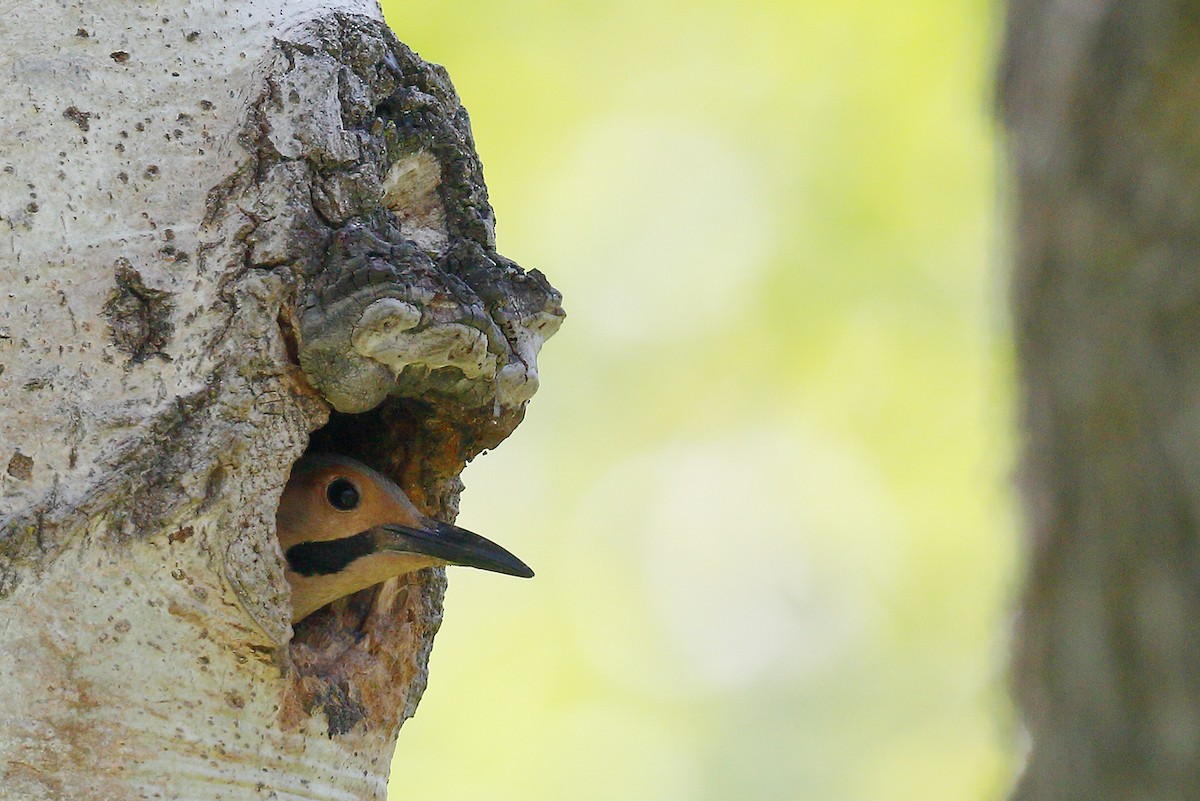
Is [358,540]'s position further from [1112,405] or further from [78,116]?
[1112,405]

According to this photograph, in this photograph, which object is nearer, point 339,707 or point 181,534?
point 181,534

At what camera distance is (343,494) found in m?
3.50

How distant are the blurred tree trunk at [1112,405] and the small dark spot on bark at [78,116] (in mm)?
1654

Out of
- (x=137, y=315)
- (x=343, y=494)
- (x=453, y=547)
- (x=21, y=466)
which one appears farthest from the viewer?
(x=343, y=494)

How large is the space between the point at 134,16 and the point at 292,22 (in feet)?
0.95

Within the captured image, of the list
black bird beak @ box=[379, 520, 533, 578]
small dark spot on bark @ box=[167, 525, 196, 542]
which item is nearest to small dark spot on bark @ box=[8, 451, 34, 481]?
small dark spot on bark @ box=[167, 525, 196, 542]

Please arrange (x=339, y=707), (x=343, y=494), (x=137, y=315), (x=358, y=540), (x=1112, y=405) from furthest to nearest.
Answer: (x=343, y=494) < (x=358, y=540) < (x=339, y=707) < (x=137, y=315) < (x=1112, y=405)

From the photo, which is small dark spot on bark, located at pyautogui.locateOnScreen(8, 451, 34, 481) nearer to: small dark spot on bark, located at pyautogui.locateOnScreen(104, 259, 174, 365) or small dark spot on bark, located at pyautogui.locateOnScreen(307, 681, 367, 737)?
small dark spot on bark, located at pyautogui.locateOnScreen(104, 259, 174, 365)

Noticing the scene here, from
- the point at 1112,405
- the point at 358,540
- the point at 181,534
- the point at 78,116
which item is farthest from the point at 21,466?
the point at 1112,405

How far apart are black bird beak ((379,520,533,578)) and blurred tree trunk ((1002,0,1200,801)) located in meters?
1.64

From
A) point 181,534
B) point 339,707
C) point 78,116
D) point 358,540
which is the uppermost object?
point 78,116

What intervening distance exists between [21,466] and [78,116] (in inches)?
25.2

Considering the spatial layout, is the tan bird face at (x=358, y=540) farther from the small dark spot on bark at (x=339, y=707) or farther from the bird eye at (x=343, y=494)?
the small dark spot on bark at (x=339, y=707)

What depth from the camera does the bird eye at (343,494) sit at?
137 inches
